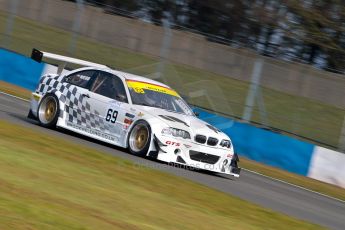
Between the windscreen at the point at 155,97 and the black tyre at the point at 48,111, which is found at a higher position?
the windscreen at the point at 155,97

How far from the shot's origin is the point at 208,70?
21312mm

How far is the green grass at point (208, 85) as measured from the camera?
61.4 ft

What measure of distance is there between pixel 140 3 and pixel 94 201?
2887cm

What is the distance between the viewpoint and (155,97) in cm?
1420

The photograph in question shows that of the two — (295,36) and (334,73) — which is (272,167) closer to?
(334,73)

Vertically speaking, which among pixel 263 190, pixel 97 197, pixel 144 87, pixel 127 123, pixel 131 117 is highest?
pixel 144 87

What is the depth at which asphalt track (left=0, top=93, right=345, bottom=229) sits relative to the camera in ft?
36.9

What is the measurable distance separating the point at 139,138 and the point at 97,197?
4.92 meters

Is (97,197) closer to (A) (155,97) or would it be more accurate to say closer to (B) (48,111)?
(A) (155,97)

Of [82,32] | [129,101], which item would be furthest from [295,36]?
[129,101]

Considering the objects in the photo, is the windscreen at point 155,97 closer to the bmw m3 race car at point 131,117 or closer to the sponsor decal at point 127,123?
the bmw m3 race car at point 131,117

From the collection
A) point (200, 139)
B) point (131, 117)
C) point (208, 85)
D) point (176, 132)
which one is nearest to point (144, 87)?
point (131, 117)

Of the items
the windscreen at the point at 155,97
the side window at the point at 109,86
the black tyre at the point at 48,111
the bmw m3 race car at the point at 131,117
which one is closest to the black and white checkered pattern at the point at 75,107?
the bmw m3 race car at the point at 131,117

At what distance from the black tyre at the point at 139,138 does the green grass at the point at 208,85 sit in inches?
247
